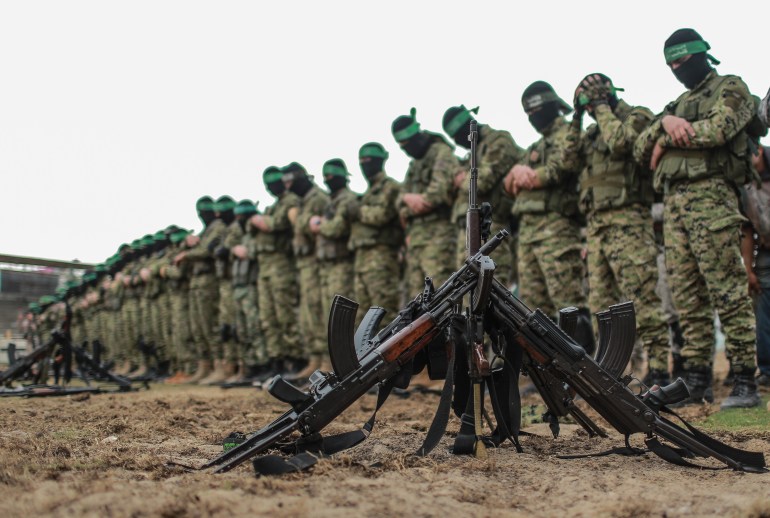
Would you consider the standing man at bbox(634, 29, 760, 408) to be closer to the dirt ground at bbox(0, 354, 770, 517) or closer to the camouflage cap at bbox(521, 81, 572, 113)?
the dirt ground at bbox(0, 354, 770, 517)

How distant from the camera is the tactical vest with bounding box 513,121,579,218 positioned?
21.9ft

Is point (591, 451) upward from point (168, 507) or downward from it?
downward

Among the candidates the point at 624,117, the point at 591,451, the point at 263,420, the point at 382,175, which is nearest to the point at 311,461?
the point at 591,451

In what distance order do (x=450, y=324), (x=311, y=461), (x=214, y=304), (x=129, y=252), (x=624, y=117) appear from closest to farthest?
1. (x=311, y=461)
2. (x=450, y=324)
3. (x=624, y=117)
4. (x=214, y=304)
5. (x=129, y=252)

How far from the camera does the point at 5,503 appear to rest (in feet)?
7.54

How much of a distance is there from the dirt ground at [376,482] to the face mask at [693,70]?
2.80 m

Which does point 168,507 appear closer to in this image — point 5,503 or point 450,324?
point 5,503

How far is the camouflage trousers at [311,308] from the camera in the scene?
10250 millimetres

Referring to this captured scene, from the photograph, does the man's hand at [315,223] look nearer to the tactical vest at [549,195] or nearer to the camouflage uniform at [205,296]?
the camouflage uniform at [205,296]

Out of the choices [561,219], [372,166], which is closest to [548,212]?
[561,219]

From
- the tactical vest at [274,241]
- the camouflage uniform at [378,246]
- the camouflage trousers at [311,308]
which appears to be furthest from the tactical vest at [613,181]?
the tactical vest at [274,241]

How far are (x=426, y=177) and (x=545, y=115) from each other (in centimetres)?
159

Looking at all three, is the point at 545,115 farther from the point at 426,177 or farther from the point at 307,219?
the point at 307,219

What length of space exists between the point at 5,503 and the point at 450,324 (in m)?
2.00
